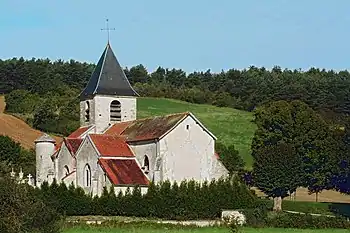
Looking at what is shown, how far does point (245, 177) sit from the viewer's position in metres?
70.2

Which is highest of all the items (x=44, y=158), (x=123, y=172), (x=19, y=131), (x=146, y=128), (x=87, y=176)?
(x=146, y=128)

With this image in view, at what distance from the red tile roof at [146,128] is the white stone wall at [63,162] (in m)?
3.18

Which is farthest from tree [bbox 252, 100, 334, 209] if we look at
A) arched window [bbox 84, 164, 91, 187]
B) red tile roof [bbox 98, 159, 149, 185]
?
arched window [bbox 84, 164, 91, 187]

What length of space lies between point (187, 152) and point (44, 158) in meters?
12.8

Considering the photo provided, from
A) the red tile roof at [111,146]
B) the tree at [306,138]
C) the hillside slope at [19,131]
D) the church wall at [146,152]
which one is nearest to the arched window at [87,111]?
the red tile roof at [111,146]

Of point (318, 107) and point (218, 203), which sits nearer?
point (218, 203)

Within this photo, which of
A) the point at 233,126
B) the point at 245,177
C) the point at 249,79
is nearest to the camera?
the point at 245,177

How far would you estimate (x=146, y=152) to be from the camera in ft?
157

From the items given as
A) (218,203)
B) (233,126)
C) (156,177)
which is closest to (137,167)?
(156,177)

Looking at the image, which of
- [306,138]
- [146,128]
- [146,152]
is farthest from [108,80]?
[306,138]

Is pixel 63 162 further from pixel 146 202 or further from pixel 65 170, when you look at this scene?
pixel 146 202

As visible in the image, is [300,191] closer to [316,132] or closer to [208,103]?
[316,132]

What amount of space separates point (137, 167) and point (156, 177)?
71.2 inches

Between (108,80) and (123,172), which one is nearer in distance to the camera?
(123,172)
